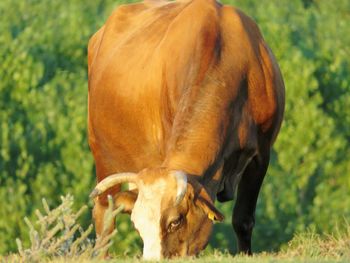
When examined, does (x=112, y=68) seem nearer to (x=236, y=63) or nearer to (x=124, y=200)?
(x=236, y=63)

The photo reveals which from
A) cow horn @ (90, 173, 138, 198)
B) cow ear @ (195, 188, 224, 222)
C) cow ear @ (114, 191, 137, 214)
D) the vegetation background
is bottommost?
the vegetation background

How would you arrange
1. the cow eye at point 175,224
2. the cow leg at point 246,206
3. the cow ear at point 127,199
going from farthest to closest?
the cow leg at point 246,206, the cow ear at point 127,199, the cow eye at point 175,224

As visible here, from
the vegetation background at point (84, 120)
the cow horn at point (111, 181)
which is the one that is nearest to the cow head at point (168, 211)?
the cow horn at point (111, 181)

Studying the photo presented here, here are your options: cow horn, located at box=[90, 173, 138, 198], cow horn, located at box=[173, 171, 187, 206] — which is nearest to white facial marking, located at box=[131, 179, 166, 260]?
cow horn, located at box=[173, 171, 187, 206]

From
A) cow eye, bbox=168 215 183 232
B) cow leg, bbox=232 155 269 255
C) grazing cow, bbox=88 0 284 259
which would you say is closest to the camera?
cow eye, bbox=168 215 183 232

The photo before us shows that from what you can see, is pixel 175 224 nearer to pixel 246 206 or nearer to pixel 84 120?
pixel 246 206

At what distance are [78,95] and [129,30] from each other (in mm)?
2528

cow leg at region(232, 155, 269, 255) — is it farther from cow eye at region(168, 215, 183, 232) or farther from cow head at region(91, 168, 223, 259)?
cow eye at region(168, 215, 183, 232)

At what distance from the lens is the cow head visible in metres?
9.01

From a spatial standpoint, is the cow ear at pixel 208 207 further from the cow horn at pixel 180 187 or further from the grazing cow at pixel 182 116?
the cow horn at pixel 180 187

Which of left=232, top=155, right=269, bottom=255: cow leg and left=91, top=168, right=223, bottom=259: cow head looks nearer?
left=91, top=168, right=223, bottom=259: cow head

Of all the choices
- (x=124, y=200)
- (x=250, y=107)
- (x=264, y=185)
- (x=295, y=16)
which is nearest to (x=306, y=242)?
(x=250, y=107)

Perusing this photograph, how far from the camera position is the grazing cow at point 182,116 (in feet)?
30.5

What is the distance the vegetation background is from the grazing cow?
7.14ft
